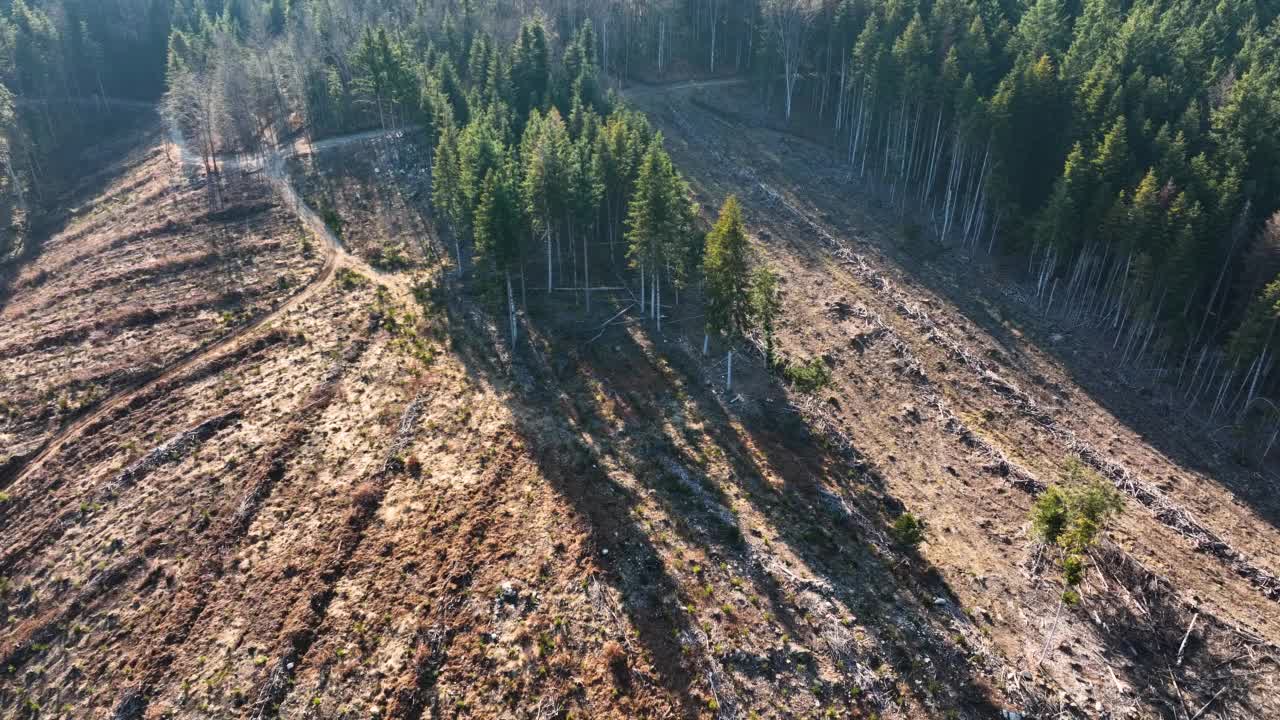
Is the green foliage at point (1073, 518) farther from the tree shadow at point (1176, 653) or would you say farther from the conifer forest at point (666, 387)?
the tree shadow at point (1176, 653)

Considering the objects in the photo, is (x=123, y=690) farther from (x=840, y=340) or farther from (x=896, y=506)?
(x=840, y=340)

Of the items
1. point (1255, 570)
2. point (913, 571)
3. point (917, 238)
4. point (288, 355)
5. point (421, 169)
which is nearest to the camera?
point (913, 571)

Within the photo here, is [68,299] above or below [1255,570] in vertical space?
above

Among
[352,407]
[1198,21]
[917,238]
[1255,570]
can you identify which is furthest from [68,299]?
[1198,21]

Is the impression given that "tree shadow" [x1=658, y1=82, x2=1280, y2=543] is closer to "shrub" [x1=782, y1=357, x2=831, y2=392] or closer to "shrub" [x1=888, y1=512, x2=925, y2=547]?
"shrub" [x1=782, y1=357, x2=831, y2=392]

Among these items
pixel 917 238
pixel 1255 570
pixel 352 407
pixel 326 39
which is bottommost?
pixel 1255 570

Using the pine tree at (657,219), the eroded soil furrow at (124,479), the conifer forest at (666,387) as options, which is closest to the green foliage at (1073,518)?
the conifer forest at (666,387)

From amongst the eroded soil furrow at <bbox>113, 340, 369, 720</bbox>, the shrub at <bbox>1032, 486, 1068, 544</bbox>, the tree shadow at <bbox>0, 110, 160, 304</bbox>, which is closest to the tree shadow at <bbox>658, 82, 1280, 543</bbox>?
the shrub at <bbox>1032, 486, 1068, 544</bbox>
